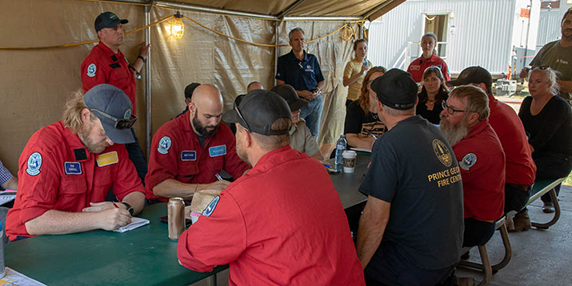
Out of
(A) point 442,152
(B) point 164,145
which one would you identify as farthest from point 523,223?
(B) point 164,145

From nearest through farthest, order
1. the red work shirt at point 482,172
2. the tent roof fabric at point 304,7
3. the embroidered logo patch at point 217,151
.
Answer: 1. the red work shirt at point 482,172
2. the embroidered logo patch at point 217,151
3. the tent roof fabric at point 304,7

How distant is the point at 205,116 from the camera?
10.3 feet

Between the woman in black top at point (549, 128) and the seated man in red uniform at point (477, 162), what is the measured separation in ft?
5.78

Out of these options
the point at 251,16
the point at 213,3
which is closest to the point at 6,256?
the point at 213,3

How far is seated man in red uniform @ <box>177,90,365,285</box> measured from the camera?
1554mm

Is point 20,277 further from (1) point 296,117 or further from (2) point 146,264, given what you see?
(1) point 296,117

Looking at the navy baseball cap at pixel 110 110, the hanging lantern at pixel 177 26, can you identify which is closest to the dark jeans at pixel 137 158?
the hanging lantern at pixel 177 26

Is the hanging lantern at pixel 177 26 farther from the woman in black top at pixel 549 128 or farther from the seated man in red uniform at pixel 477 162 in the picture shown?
the woman in black top at pixel 549 128

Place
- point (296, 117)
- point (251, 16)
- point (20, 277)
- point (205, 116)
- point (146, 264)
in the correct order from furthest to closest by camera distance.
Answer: point (251, 16) → point (296, 117) → point (205, 116) → point (146, 264) → point (20, 277)

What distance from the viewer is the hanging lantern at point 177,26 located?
17.2ft

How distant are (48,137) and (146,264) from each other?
2.93 ft

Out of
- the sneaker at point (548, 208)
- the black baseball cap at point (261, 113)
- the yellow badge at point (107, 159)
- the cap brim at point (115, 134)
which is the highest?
the black baseball cap at point (261, 113)

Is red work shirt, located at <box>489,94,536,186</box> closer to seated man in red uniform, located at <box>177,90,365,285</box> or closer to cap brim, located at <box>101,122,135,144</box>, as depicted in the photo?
seated man in red uniform, located at <box>177,90,365,285</box>

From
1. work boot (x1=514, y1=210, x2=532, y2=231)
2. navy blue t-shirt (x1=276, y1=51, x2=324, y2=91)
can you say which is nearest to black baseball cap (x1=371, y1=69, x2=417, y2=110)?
work boot (x1=514, y1=210, x2=532, y2=231)
